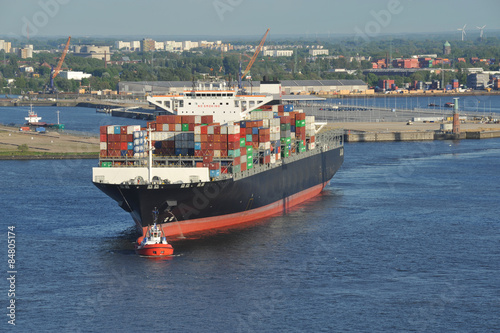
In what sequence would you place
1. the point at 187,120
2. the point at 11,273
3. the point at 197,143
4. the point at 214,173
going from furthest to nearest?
the point at 187,120 < the point at 197,143 < the point at 214,173 < the point at 11,273

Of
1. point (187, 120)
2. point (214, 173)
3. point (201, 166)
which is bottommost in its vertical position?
point (214, 173)

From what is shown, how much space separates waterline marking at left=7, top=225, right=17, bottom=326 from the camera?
1443 inches

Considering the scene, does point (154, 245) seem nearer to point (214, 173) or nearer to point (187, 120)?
point (214, 173)

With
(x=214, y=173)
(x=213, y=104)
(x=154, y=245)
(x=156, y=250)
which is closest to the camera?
(x=156, y=250)

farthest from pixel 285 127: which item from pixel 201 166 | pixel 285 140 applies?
pixel 201 166

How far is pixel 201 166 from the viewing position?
51.0 m

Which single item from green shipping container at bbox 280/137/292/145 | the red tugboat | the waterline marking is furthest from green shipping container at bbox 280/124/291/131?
the waterline marking

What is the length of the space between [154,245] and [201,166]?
22.9 feet

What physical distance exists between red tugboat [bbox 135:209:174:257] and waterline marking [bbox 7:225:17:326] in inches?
253

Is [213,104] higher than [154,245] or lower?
higher

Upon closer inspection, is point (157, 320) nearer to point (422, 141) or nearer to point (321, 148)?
point (321, 148)

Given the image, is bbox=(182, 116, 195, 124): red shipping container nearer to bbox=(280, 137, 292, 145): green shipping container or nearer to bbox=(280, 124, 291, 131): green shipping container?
bbox=(280, 124, 291, 131): green shipping container

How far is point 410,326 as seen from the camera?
35.5m

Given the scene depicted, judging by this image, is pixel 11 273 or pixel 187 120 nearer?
pixel 11 273
